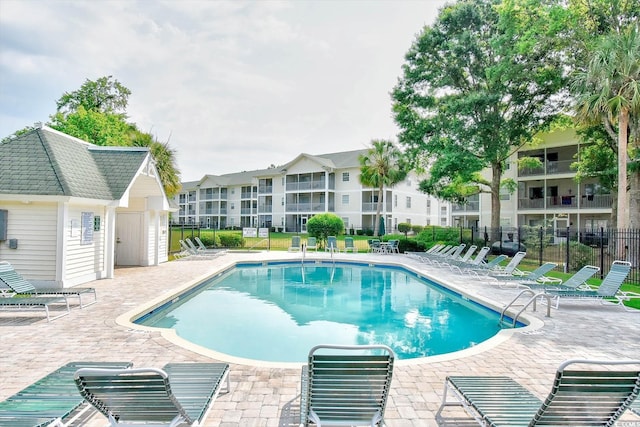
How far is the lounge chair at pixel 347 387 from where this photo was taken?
2.98 m

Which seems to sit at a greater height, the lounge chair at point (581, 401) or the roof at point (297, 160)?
the roof at point (297, 160)

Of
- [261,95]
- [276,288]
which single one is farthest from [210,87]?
[276,288]

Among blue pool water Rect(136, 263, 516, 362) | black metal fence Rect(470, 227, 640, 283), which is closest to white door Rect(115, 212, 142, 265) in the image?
blue pool water Rect(136, 263, 516, 362)

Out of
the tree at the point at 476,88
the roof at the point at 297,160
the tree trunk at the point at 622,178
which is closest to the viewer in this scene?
the tree trunk at the point at 622,178

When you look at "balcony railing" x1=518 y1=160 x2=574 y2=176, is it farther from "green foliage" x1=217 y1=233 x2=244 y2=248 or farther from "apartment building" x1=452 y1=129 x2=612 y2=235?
"green foliage" x1=217 y1=233 x2=244 y2=248

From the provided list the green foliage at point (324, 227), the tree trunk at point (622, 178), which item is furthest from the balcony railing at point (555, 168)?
the green foliage at point (324, 227)

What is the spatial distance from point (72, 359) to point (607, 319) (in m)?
10.3

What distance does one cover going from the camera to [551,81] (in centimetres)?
2055

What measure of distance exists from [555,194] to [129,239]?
34.7 metres

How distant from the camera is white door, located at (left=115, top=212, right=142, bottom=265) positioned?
16.1 m

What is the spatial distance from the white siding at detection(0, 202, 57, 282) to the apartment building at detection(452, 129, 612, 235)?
28.7 m

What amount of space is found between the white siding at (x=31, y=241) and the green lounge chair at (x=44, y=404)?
323 inches

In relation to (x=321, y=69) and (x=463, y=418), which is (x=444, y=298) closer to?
(x=463, y=418)

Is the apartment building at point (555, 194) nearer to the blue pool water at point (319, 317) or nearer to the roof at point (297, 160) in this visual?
the roof at point (297, 160)
